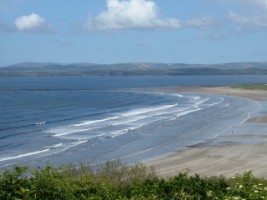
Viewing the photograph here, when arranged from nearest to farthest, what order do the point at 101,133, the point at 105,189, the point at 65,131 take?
the point at 105,189, the point at 101,133, the point at 65,131

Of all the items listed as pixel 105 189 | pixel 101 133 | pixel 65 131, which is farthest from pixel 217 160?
pixel 105 189

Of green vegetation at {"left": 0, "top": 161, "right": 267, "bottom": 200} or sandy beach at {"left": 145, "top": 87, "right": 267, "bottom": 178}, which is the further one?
sandy beach at {"left": 145, "top": 87, "right": 267, "bottom": 178}

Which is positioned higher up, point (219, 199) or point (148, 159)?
point (219, 199)

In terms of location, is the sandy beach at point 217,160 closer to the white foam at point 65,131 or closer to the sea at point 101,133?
the sea at point 101,133

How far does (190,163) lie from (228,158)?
2.94 meters

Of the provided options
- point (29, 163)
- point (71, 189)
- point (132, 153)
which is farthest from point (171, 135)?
point (71, 189)

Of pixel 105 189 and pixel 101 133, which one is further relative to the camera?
pixel 101 133

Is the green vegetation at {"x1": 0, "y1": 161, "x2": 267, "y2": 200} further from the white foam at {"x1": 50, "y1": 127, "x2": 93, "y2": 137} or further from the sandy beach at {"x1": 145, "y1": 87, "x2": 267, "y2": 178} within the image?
the white foam at {"x1": 50, "y1": 127, "x2": 93, "y2": 137}

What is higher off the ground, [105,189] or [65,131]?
[105,189]

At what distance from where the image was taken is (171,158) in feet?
117

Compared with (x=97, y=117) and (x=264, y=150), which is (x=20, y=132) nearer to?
(x=97, y=117)

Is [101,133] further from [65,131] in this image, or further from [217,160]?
[217,160]

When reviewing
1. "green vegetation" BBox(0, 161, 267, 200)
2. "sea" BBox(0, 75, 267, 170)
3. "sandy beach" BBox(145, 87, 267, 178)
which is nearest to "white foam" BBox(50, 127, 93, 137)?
"sea" BBox(0, 75, 267, 170)

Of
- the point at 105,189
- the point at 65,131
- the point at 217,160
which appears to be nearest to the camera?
the point at 105,189
